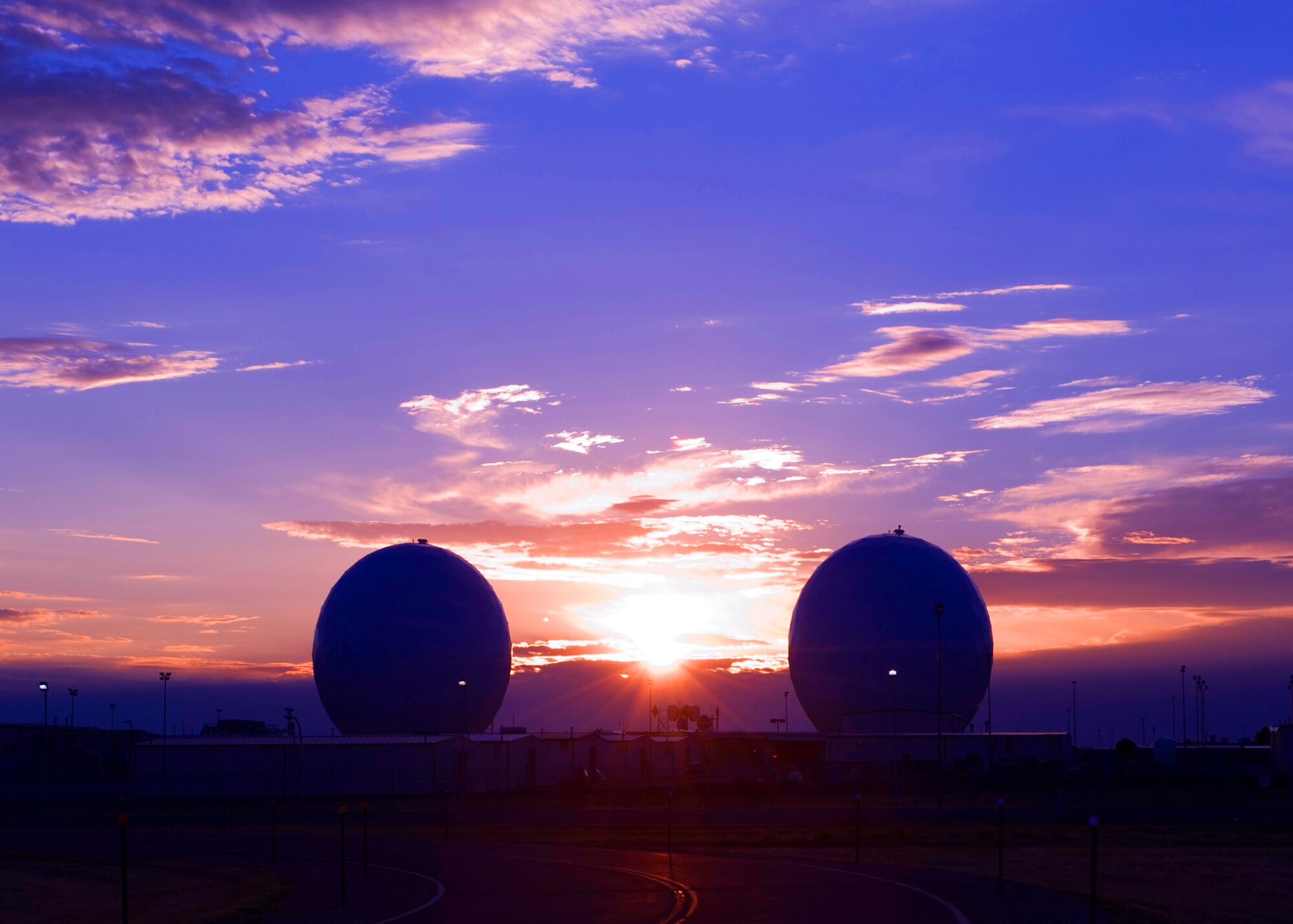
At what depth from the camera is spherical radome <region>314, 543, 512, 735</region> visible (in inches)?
2808

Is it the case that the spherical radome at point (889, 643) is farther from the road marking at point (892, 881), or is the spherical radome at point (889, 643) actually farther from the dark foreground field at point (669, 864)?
the road marking at point (892, 881)

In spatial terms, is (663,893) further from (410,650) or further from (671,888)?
(410,650)

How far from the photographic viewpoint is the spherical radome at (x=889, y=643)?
7044 cm

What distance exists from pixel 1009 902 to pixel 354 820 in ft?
97.0

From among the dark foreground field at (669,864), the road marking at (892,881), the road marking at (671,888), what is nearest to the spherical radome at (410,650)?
the dark foreground field at (669,864)

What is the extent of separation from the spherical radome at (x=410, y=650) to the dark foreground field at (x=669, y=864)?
1882 cm

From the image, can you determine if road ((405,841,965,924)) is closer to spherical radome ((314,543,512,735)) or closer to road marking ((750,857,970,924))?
road marking ((750,857,970,924))

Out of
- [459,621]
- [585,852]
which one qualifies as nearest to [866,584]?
[459,621]

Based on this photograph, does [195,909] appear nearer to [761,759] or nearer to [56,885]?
[56,885]

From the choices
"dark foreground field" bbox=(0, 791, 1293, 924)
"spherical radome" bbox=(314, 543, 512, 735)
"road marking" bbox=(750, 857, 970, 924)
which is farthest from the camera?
"spherical radome" bbox=(314, 543, 512, 735)

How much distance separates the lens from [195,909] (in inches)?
909

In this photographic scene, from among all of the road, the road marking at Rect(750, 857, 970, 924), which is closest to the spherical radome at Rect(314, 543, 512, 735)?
the road

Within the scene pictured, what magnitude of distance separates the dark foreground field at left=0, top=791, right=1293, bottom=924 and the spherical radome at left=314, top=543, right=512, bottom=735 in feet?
61.7

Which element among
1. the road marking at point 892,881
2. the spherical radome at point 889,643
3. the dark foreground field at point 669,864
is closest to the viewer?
the road marking at point 892,881
